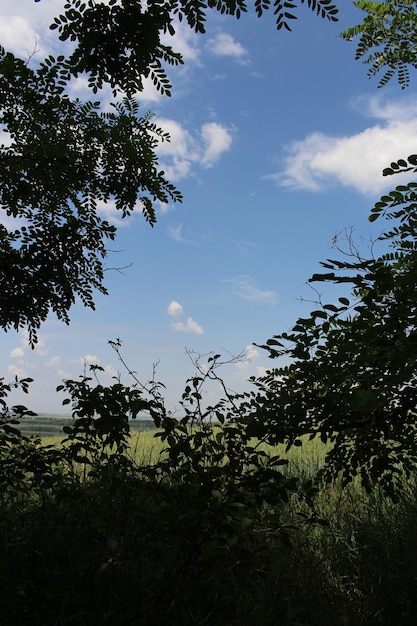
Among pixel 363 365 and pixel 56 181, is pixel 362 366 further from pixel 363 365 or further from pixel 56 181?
pixel 56 181

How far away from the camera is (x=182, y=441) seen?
8.77ft

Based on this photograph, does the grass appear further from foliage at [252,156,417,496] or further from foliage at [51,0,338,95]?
foliage at [51,0,338,95]

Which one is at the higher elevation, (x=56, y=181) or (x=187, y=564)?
(x=56, y=181)

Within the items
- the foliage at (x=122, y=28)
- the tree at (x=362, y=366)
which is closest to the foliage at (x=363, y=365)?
the tree at (x=362, y=366)

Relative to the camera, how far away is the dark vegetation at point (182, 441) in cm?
219

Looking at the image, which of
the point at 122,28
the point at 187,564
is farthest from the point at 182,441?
the point at 122,28

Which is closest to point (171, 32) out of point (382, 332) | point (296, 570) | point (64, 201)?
point (382, 332)

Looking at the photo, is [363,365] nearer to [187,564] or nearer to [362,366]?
[362,366]

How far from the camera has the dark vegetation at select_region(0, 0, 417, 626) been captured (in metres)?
2.19

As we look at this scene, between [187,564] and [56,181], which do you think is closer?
[187,564]

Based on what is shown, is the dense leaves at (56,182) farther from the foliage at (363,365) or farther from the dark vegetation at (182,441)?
the foliage at (363,365)

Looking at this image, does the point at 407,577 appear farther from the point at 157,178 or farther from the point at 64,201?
the point at 64,201

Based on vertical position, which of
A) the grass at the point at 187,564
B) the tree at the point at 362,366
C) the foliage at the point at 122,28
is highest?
the foliage at the point at 122,28

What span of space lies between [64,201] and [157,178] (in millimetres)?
1115
